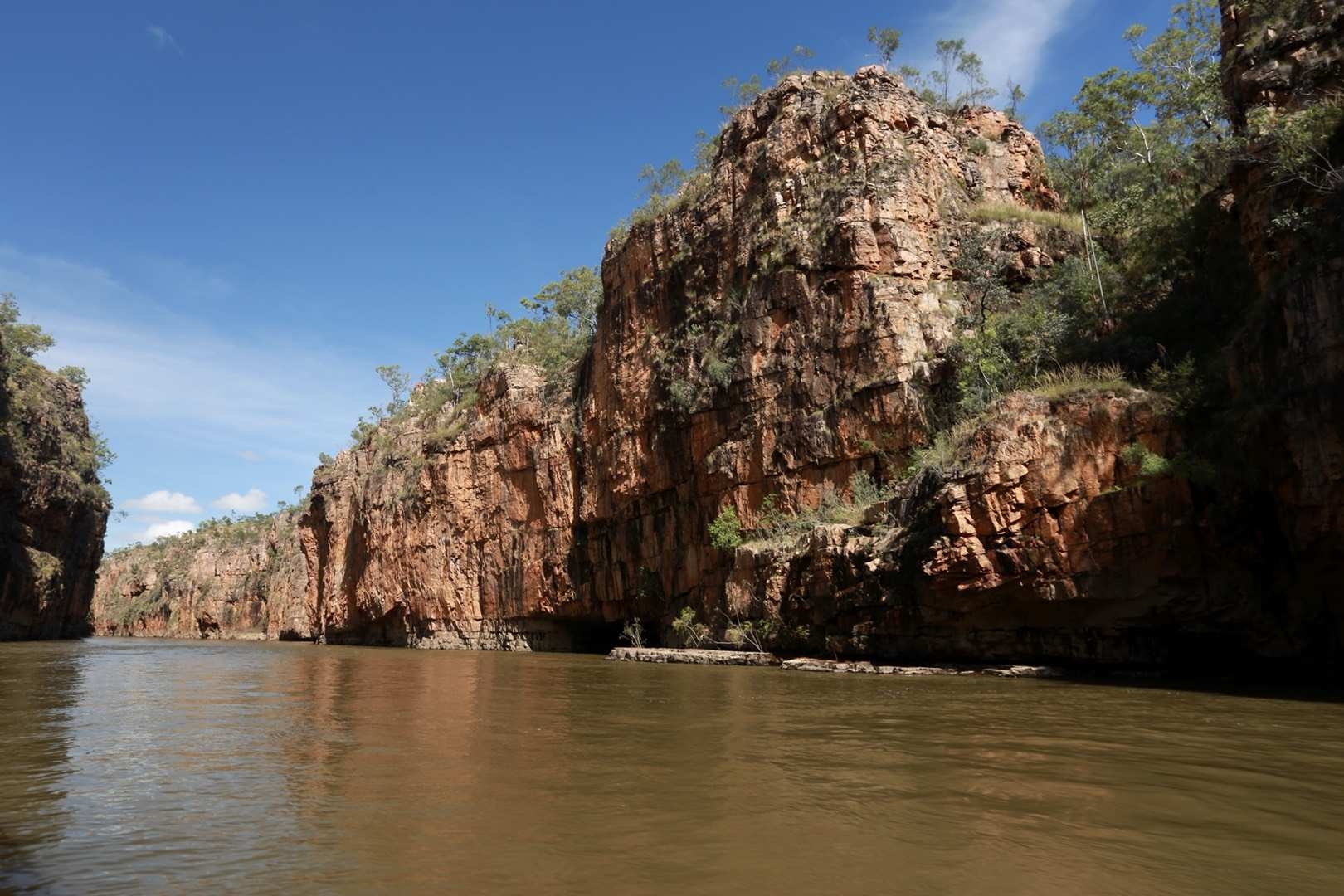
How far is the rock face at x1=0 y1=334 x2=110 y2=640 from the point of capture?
2077 inches

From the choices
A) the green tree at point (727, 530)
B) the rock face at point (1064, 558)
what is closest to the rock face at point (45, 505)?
the green tree at point (727, 530)

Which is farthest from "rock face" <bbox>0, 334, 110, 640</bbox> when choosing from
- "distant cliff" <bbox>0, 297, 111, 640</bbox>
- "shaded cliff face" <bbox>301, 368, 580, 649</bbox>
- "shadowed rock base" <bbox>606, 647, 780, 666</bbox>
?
"shadowed rock base" <bbox>606, 647, 780, 666</bbox>

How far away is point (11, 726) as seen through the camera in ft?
38.9

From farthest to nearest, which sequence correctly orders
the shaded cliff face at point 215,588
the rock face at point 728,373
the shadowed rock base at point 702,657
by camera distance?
the shaded cliff face at point 215,588
the rock face at point 728,373
the shadowed rock base at point 702,657

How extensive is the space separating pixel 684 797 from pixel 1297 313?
16341 millimetres

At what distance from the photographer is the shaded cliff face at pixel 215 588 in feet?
267

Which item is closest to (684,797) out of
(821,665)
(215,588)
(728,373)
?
(821,665)

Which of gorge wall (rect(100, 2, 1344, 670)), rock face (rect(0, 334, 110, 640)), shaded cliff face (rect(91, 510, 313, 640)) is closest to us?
A: gorge wall (rect(100, 2, 1344, 670))

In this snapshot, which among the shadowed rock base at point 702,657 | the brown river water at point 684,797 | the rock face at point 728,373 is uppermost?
the rock face at point 728,373

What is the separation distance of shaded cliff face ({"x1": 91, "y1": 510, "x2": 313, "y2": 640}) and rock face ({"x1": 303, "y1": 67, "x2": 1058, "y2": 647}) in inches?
1354

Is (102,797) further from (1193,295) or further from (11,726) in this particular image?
(1193,295)

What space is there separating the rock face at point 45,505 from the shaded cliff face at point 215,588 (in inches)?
658

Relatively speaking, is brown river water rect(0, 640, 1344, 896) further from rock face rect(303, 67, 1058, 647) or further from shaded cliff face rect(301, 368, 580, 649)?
shaded cliff face rect(301, 368, 580, 649)

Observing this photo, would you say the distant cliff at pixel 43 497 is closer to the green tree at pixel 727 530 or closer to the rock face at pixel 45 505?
the rock face at pixel 45 505
